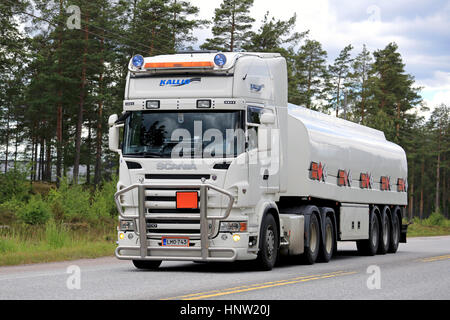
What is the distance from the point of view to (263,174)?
15.3 metres

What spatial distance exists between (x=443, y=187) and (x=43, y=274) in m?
130

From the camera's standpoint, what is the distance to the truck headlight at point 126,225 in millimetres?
14650

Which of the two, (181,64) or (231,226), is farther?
(181,64)

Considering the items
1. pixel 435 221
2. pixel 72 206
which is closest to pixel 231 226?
pixel 72 206

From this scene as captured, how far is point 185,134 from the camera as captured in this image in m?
14.4

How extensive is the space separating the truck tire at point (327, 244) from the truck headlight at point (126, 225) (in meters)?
5.94

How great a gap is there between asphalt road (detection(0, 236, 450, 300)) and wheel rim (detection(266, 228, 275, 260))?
0.37 metres

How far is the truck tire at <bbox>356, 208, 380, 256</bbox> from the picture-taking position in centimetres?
2319

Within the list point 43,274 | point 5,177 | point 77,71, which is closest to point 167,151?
point 43,274

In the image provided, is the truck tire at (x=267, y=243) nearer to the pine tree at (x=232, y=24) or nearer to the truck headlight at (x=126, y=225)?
the truck headlight at (x=126, y=225)

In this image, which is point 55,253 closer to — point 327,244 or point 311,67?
point 327,244

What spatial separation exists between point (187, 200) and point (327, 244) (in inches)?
246

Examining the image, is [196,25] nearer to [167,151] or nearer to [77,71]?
[77,71]

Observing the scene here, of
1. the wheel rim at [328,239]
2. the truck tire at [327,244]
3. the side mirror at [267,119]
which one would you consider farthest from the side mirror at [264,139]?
the wheel rim at [328,239]
